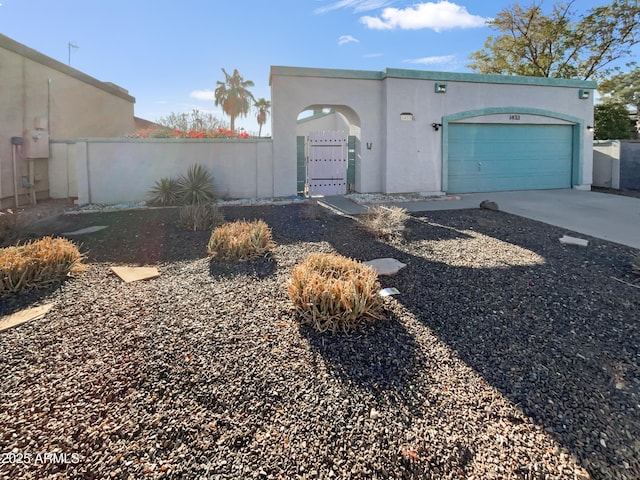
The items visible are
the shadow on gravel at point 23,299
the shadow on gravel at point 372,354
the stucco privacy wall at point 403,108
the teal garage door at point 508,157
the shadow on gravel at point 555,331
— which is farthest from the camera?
the teal garage door at point 508,157

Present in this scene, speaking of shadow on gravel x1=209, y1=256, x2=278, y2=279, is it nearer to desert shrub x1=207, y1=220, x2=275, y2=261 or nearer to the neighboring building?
desert shrub x1=207, y1=220, x2=275, y2=261

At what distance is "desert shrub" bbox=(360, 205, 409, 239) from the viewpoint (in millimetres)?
6699

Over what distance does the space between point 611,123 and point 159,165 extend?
17105 mm

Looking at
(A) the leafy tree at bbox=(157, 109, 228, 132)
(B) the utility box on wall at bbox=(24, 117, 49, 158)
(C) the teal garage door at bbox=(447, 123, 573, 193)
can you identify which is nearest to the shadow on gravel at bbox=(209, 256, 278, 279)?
(B) the utility box on wall at bbox=(24, 117, 49, 158)

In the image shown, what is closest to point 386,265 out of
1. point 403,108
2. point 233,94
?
point 403,108

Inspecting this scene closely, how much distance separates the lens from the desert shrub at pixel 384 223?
6.70 meters

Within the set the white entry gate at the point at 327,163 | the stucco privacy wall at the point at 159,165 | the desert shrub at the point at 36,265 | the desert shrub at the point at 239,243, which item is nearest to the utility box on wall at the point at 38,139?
the stucco privacy wall at the point at 159,165

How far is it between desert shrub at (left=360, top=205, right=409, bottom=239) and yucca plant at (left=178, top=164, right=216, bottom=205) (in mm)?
5159

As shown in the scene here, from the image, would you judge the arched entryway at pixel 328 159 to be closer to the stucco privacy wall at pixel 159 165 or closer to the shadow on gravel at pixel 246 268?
the stucco privacy wall at pixel 159 165

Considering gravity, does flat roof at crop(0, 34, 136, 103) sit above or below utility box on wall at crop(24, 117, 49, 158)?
above

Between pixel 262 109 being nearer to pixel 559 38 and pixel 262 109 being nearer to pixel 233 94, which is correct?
pixel 233 94

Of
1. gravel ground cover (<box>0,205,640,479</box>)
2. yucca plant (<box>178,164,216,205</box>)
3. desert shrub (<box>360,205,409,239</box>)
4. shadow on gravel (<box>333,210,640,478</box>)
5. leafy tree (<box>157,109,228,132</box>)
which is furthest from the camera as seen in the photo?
leafy tree (<box>157,109,228,132</box>)

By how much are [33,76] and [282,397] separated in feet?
41.6

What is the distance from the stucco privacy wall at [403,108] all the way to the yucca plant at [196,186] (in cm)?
204
